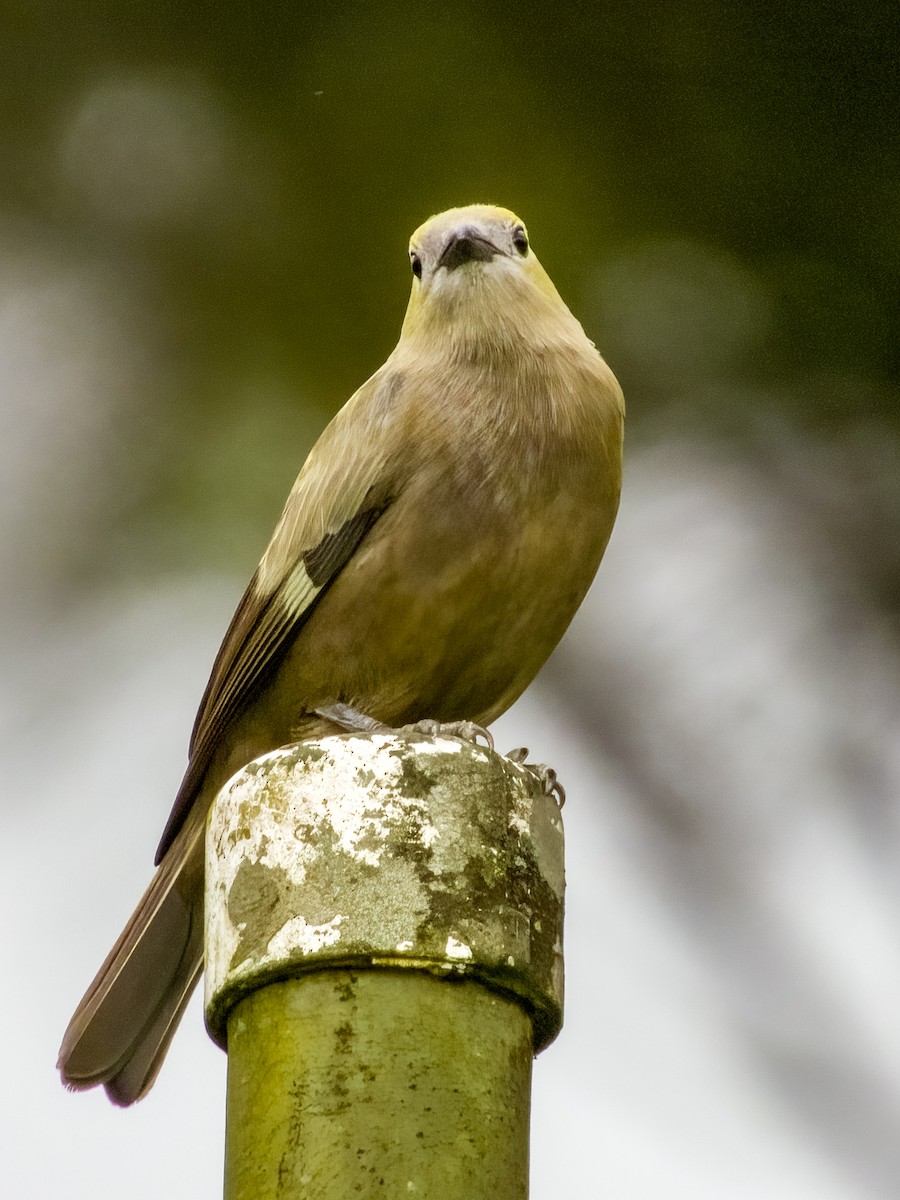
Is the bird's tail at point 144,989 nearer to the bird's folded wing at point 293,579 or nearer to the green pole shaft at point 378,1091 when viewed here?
the bird's folded wing at point 293,579

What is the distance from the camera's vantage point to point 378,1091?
257 centimetres

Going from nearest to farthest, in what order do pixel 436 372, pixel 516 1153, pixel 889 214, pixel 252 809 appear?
pixel 516 1153
pixel 252 809
pixel 436 372
pixel 889 214

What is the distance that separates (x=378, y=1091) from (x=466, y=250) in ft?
7.62

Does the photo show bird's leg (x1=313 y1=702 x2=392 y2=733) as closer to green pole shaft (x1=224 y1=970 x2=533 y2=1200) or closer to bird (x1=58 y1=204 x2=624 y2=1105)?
bird (x1=58 y1=204 x2=624 y2=1105)

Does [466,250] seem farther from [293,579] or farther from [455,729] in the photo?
[455,729]

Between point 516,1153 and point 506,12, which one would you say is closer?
point 516,1153

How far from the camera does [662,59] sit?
19.1 feet

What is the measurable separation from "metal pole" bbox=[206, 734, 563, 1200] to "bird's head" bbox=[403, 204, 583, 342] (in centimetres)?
150

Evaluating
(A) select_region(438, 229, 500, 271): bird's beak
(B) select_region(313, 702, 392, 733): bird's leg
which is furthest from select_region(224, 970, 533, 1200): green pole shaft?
(A) select_region(438, 229, 500, 271): bird's beak

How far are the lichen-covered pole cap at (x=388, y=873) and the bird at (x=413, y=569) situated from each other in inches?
36.2

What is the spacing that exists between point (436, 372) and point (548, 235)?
185 centimetres


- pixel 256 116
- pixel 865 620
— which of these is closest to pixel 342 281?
pixel 256 116

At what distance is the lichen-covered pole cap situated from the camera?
273cm

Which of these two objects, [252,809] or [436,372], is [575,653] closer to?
[436,372]
